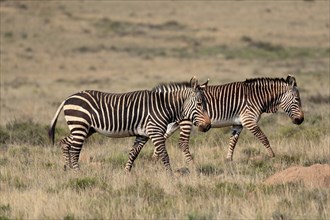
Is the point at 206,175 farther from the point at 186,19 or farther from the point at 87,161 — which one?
the point at 186,19

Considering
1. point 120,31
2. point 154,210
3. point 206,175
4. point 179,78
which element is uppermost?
point 120,31

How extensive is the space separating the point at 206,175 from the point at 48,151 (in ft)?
13.4

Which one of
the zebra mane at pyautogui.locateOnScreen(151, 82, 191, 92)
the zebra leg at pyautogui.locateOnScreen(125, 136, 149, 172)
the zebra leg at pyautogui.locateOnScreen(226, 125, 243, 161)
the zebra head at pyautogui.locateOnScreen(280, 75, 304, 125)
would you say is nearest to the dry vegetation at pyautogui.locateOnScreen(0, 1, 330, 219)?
the zebra leg at pyautogui.locateOnScreen(125, 136, 149, 172)

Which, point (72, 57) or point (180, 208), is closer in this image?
point (180, 208)

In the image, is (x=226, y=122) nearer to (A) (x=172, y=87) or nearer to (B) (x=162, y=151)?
(A) (x=172, y=87)

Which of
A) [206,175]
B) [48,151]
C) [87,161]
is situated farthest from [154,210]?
[48,151]

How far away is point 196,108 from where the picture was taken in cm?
1237

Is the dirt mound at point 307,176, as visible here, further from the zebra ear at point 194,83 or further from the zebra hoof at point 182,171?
the zebra ear at point 194,83

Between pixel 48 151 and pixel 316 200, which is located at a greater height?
pixel 48 151

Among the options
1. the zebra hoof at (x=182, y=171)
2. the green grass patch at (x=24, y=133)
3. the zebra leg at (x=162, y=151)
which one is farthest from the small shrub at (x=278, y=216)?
the green grass patch at (x=24, y=133)

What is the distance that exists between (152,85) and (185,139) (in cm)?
2143

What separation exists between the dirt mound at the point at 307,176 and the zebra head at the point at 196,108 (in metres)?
2.01

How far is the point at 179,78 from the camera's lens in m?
39.6

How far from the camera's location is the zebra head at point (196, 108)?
1236cm
